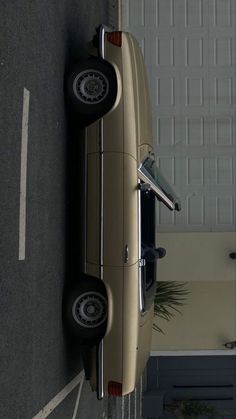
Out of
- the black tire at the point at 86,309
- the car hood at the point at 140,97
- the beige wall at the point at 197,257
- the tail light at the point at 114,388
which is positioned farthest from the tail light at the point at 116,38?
the beige wall at the point at 197,257

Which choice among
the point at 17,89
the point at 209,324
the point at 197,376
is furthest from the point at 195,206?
the point at 17,89

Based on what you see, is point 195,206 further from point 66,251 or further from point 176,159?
point 66,251

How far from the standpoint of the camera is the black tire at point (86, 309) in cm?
638

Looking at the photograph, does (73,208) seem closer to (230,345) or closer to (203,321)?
(203,321)

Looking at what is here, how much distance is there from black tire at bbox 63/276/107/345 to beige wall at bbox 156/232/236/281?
443 centimetres

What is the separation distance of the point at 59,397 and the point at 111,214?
6.43ft

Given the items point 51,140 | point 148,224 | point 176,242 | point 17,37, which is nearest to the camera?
point 17,37

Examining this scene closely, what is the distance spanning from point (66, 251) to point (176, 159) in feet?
15.7

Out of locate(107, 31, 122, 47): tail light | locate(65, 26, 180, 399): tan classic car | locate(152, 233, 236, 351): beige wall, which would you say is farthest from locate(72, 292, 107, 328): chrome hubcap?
locate(152, 233, 236, 351): beige wall

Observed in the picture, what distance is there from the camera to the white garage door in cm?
1085

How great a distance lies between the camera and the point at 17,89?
206 inches

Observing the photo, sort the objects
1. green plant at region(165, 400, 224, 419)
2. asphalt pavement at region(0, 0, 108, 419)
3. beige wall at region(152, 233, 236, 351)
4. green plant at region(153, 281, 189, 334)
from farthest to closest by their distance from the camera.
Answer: green plant at region(165, 400, 224, 419) < beige wall at region(152, 233, 236, 351) < green plant at region(153, 281, 189, 334) < asphalt pavement at region(0, 0, 108, 419)

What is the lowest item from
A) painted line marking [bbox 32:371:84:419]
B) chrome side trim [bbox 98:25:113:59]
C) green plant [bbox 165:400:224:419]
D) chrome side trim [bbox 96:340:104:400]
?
green plant [bbox 165:400:224:419]

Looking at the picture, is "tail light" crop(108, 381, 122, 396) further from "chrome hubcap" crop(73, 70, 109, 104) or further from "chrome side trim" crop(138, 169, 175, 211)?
"chrome hubcap" crop(73, 70, 109, 104)
